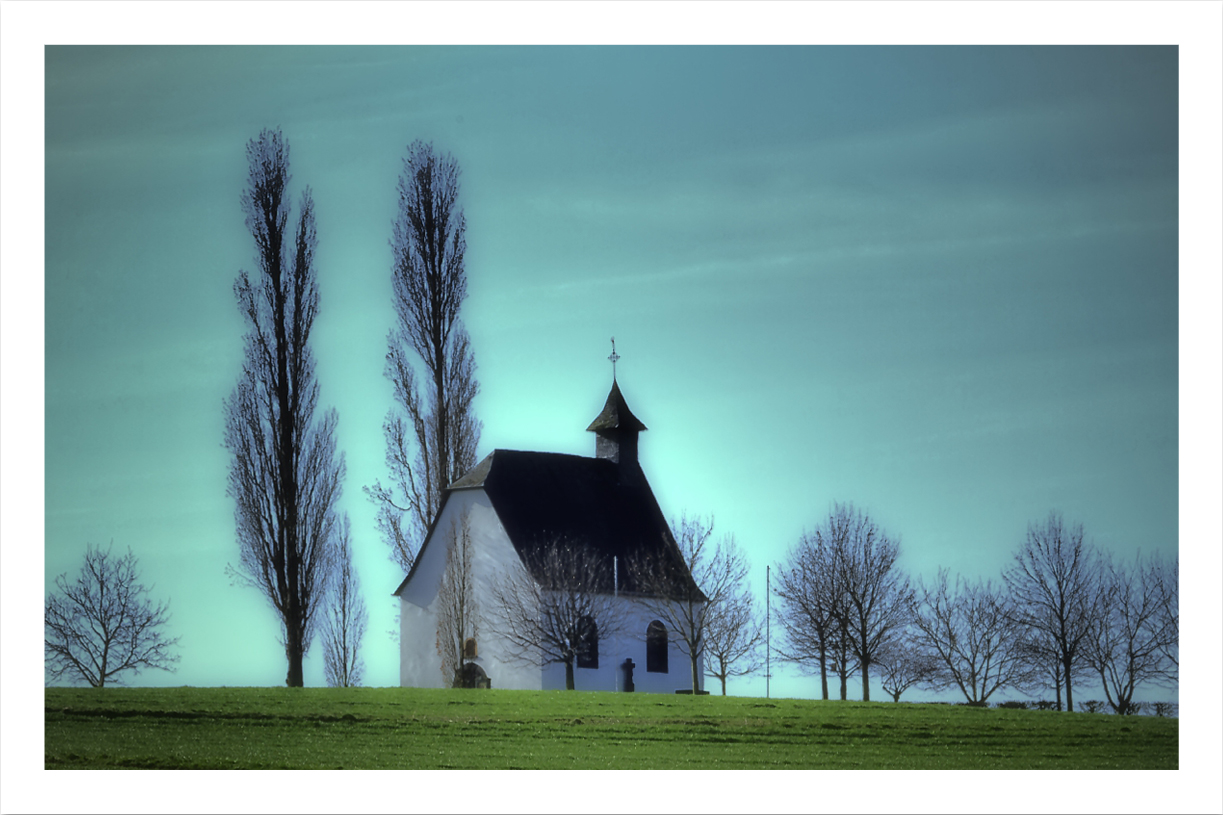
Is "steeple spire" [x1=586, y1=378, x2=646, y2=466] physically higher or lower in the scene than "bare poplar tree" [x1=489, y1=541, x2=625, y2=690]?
higher

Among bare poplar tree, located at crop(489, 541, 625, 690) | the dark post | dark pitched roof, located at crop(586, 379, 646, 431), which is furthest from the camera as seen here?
dark pitched roof, located at crop(586, 379, 646, 431)

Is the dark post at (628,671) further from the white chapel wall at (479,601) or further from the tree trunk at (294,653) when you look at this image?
the tree trunk at (294,653)

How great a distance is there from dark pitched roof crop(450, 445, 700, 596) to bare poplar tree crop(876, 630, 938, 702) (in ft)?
14.8

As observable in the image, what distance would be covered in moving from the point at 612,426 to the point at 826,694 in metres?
8.10

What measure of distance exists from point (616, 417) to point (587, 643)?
599cm

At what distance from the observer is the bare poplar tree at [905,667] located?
30.7 meters

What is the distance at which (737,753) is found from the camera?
18.8m

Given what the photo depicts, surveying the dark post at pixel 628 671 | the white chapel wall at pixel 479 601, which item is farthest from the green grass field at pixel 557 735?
the dark post at pixel 628 671

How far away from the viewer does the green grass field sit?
1815 cm

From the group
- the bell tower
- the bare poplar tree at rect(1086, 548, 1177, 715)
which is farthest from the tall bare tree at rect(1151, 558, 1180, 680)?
the bell tower

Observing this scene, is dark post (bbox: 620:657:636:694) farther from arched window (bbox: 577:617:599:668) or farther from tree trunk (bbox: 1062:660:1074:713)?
tree trunk (bbox: 1062:660:1074:713)

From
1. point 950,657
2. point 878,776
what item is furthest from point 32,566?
point 950,657

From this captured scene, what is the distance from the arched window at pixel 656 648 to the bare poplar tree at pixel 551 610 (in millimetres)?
1520

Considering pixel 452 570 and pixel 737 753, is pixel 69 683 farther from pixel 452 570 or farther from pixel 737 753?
pixel 737 753
